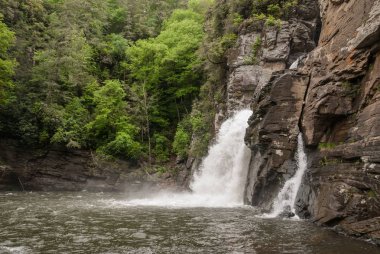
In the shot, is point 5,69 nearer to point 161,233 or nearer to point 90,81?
point 90,81

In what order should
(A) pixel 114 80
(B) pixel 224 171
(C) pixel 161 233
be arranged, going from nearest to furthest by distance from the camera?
(C) pixel 161 233 < (B) pixel 224 171 < (A) pixel 114 80

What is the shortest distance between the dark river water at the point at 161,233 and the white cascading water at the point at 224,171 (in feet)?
17.7

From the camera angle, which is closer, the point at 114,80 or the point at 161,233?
the point at 161,233

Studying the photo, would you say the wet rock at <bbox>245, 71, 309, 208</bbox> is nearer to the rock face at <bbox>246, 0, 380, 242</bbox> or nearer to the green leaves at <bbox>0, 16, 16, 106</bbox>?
the rock face at <bbox>246, 0, 380, 242</bbox>

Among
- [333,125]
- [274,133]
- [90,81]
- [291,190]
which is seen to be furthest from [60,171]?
[333,125]

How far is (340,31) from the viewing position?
15.6 metres

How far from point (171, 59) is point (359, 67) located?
956 inches

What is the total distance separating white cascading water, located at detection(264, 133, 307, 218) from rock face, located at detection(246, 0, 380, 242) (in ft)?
1.17

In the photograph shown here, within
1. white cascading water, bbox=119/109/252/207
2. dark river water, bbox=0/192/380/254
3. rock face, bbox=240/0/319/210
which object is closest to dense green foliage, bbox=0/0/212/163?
white cascading water, bbox=119/109/252/207

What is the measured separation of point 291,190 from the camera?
54.3 feet

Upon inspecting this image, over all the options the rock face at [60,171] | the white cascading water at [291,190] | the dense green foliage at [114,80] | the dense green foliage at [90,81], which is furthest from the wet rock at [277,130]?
the dense green foliage at [90,81]

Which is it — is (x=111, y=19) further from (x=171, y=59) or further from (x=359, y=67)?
(x=359, y=67)

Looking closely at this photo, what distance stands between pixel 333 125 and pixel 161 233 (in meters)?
8.20

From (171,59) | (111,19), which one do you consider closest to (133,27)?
(111,19)
